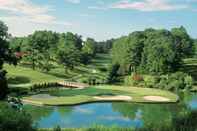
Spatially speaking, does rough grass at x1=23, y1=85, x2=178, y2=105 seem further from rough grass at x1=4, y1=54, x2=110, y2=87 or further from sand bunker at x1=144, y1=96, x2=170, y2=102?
rough grass at x1=4, y1=54, x2=110, y2=87

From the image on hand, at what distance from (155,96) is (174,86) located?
1328cm

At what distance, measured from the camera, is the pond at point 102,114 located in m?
36.3

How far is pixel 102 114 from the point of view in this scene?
137 feet

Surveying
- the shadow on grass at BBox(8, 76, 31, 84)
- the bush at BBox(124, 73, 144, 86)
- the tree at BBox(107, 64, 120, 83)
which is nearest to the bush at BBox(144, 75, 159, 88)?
the bush at BBox(124, 73, 144, 86)

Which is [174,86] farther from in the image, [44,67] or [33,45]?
[33,45]

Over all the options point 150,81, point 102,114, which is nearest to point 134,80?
point 150,81

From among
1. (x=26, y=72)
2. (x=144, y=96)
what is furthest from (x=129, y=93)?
(x=26, y=72)

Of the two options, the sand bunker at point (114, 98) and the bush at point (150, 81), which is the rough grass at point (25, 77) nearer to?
the sand bunker at point (114, 98)

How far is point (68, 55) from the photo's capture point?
84125 mm

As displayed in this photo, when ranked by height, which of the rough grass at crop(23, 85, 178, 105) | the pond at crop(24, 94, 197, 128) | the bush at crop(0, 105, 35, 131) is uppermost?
the bush at crop(0, 105, 35, 131)

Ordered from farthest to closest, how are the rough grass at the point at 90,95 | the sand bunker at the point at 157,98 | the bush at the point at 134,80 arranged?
the bush at the point at 134,80
the sand bunker at the point at 157,98
the rough grass at the point at 90,95

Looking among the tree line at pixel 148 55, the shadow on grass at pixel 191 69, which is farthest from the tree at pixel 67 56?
the shadow on grass at pixel 191 69

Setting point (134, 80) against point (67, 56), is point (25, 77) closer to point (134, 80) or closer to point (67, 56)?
point (67, 56)

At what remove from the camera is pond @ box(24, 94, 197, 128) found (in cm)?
3628
